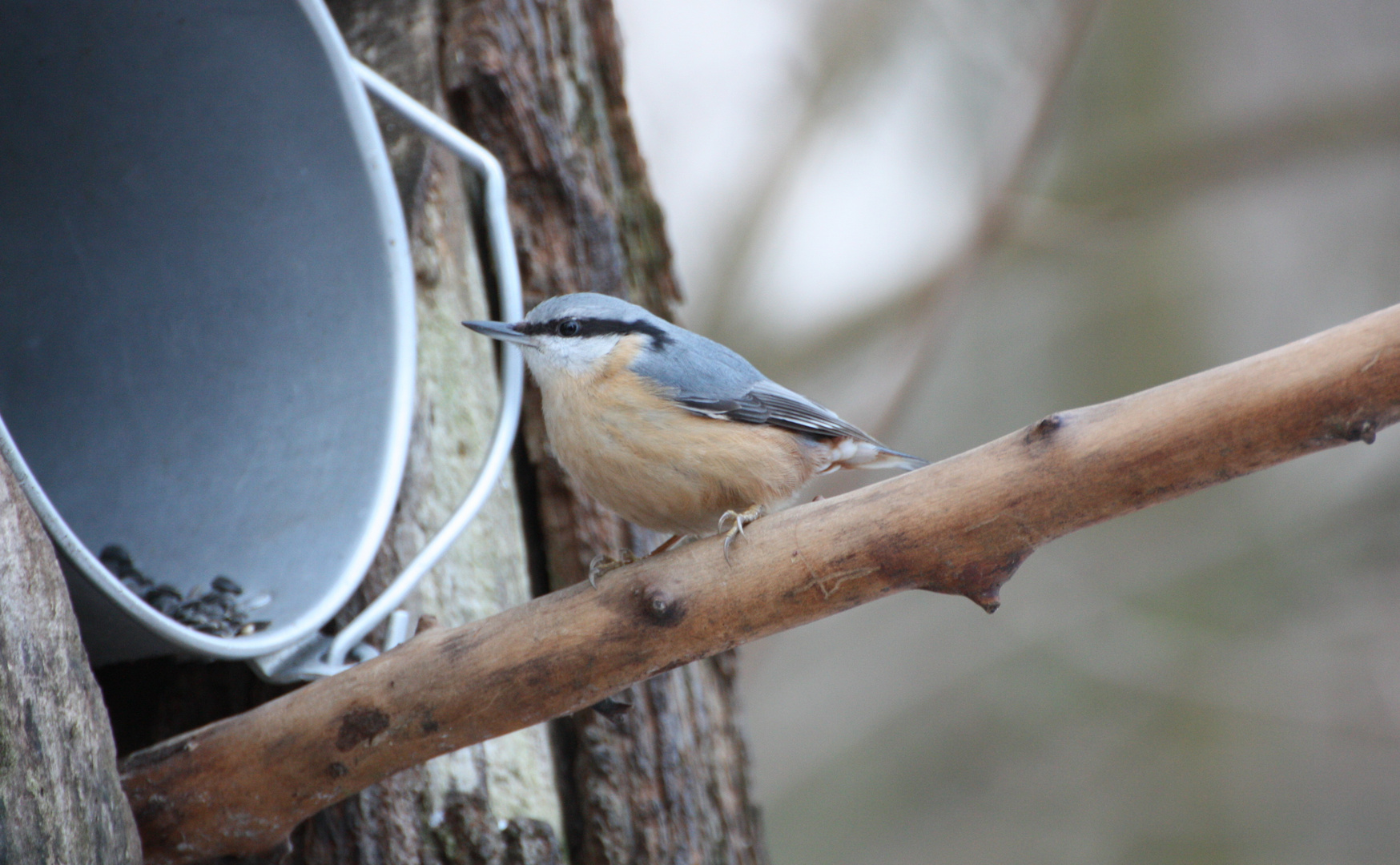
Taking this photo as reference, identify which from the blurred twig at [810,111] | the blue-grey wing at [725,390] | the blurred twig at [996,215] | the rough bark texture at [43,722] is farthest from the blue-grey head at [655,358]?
the blurred twig at [810,111]

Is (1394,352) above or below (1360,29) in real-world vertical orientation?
below

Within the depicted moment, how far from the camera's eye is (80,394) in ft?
7.86

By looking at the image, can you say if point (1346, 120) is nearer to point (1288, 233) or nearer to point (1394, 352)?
point (1288, 233)

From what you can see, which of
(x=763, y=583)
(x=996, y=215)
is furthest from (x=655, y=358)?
(x=996, y=215)

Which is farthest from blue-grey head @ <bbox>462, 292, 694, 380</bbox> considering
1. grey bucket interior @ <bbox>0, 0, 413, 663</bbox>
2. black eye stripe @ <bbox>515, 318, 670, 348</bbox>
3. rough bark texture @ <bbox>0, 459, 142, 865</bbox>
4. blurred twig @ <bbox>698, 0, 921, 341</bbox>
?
blurred twig @ <bbox>698, 0, 921, 341</bbox>

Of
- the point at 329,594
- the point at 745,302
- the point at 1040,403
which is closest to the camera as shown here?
the point at 329,594

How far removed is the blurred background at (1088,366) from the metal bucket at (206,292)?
2.34m

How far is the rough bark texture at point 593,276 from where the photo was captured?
93.2 inches

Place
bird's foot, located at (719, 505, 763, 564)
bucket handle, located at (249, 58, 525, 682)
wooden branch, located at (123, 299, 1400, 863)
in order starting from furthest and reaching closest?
bucket handle, located at (249, 58, 525, 682), bird's foot, located at (719, 505, 763, 564), wooden branch, located at (123, 299, 1400, 863)

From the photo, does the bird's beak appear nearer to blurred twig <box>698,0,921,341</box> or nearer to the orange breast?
the orange breast

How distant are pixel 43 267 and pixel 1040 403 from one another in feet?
16.5

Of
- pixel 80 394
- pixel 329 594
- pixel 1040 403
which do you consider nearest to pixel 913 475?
pixel 329 594

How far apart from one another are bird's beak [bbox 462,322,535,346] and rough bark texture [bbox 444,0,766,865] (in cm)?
41

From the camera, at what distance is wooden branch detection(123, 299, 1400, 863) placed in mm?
1341
